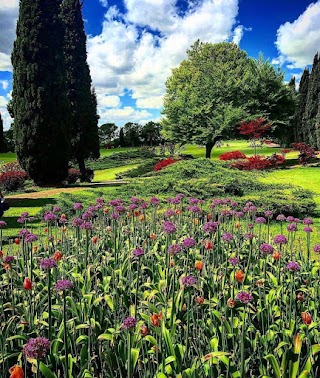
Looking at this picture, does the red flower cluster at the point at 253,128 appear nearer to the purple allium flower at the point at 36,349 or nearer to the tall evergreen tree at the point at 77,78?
the tall evergreen tree at the point at 77,78

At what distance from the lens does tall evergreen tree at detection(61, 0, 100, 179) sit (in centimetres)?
2055

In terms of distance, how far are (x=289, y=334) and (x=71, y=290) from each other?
1.80 meters

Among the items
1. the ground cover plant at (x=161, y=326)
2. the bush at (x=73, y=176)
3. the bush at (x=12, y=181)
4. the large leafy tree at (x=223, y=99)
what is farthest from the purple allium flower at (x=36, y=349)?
the large leafy tree at (x=223, y=99)

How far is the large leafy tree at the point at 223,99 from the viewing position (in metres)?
27.4

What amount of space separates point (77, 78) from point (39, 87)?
390cm

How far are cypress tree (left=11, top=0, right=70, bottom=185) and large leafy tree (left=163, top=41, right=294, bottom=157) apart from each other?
1233 cm

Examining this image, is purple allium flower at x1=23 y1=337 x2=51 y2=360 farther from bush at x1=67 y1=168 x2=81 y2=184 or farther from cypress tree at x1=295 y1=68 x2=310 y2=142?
cypress tree at x1=295 y1=68 x2=310 y2=142

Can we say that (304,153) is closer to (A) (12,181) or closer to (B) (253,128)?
(B) (253,128)

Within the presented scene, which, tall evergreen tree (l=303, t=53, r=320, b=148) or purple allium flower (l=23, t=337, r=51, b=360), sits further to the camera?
tall evergreen tree (l=303, t=53, r=320, b=148)

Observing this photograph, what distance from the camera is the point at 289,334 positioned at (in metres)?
2.64

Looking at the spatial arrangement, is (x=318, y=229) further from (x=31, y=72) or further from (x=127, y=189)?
(x=31, y=72)

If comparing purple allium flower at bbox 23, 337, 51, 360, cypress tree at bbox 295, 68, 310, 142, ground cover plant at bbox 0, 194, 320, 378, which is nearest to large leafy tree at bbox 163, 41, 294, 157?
cypress tree at bbox 295, 68, 310, 142

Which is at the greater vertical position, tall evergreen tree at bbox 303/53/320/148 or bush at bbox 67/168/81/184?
tall evergreen tree at bbox 303/53/320/148

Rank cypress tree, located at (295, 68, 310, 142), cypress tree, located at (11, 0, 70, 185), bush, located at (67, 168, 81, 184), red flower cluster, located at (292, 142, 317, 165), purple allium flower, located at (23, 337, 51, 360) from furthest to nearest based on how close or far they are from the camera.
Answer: cypress tree, located at (295, 68, 310, 142)
red flower cluster, located at (292, 142, 317, 165)
bush, located at (67, 168, 81, 184)
cypress tree, located at (11, 0, 70, 185)
purple allium flower, located at (23, 337, 51, 360)
